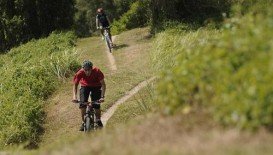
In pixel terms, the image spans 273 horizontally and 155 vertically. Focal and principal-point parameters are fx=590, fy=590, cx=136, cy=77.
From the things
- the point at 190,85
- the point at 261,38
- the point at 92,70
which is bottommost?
the point at 92,70

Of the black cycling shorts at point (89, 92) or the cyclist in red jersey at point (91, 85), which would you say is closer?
the cyclist in red jersey at point (91, 85)

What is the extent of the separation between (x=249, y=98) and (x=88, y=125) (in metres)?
7.24

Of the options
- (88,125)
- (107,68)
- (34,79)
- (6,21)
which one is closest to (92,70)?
(88,125)

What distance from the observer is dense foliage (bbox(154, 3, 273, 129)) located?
7.72 m

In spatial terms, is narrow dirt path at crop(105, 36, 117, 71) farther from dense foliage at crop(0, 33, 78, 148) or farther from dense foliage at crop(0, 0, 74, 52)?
dense foliage at crop(0, 0, 74, 52)

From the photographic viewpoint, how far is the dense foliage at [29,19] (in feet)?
130

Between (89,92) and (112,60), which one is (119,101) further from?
(112,60)

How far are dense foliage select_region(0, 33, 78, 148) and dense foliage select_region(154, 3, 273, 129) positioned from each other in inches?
385

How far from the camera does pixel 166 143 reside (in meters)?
8.16

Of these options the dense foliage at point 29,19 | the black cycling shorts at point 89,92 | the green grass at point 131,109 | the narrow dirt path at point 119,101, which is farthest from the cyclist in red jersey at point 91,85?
the dense foliage at point 29,19

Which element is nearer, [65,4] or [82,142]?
[82,142]

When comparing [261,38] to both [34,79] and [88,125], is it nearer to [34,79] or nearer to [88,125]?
[88,125]

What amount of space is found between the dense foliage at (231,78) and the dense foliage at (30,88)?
385 inches

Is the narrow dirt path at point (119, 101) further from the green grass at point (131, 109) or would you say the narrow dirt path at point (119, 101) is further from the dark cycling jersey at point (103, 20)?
the dark cycling jersey at point (103, 20)
